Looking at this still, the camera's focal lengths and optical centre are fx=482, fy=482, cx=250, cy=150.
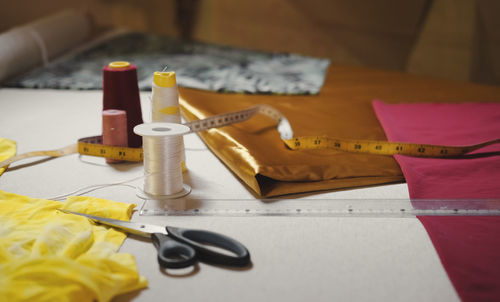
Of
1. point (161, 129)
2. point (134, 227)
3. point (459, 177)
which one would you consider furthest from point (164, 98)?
point (459, 177)

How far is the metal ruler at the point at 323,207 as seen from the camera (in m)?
1.07

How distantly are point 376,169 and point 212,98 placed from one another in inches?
33.7

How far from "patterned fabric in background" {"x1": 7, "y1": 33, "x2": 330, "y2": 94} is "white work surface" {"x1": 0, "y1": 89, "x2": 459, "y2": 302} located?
2.55ft

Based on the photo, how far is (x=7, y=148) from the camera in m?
1.45

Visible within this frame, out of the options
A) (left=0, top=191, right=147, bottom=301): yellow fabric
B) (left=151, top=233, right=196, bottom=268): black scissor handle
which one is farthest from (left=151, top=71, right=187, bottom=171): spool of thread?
(left=151, top=233, right=196, bottom=268): black scissor handle

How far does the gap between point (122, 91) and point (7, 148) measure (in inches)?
15.7

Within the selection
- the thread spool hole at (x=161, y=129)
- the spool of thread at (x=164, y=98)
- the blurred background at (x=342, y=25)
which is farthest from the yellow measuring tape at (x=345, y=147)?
the blurred background at (x=342, y=25)

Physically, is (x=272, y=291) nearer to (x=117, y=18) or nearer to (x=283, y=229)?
(x=283, y=229)

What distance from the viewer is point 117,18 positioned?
454 centimetres

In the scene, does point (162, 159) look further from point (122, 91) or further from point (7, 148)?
point (7, 148)

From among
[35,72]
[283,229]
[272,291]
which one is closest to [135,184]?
[283,229]

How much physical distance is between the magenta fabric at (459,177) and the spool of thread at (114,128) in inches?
30.4

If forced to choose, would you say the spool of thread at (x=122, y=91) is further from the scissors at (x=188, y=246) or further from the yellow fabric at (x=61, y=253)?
the scissors at (x=188, y=246)

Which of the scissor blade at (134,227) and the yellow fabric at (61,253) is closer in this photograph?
the yellow fabric at (61,253)
